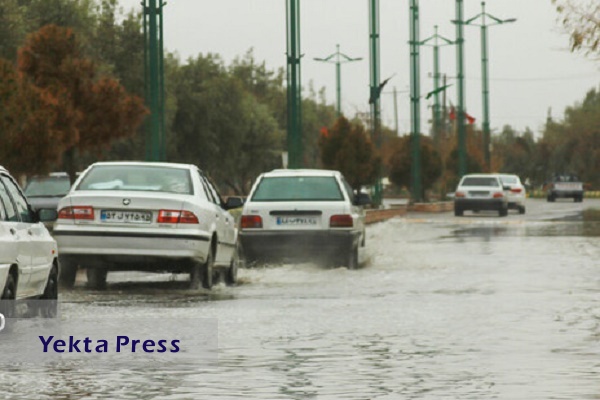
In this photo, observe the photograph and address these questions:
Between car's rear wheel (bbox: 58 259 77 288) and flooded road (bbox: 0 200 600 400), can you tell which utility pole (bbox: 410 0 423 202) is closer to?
flooded road (bbox: 0 200 600 400)

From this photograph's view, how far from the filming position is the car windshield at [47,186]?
41250 millimetres

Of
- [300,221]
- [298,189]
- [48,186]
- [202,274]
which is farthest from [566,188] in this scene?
[202,274]

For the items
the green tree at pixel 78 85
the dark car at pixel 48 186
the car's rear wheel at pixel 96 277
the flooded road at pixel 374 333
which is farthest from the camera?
the green tree at pixel 78 85

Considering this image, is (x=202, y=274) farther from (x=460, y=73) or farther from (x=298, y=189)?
(x=460, y=73)

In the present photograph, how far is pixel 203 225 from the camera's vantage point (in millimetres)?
19375

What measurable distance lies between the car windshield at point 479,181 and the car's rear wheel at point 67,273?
1666 inches

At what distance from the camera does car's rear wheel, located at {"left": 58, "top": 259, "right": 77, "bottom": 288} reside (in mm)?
19625

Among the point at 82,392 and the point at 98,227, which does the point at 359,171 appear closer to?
the point at 98,227

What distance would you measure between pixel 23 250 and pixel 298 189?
11600 millimetres

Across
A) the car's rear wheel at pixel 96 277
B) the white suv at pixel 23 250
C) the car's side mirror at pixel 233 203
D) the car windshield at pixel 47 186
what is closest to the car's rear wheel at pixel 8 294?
the white suv at pixel 23 250

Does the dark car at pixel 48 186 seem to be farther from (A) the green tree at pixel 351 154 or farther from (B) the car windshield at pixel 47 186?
(A) the green tree at pixel 351 154

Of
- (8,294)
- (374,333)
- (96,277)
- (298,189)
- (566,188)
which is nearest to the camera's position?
(8,294)

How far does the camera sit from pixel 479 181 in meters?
61.9

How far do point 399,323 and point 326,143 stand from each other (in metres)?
51.3
